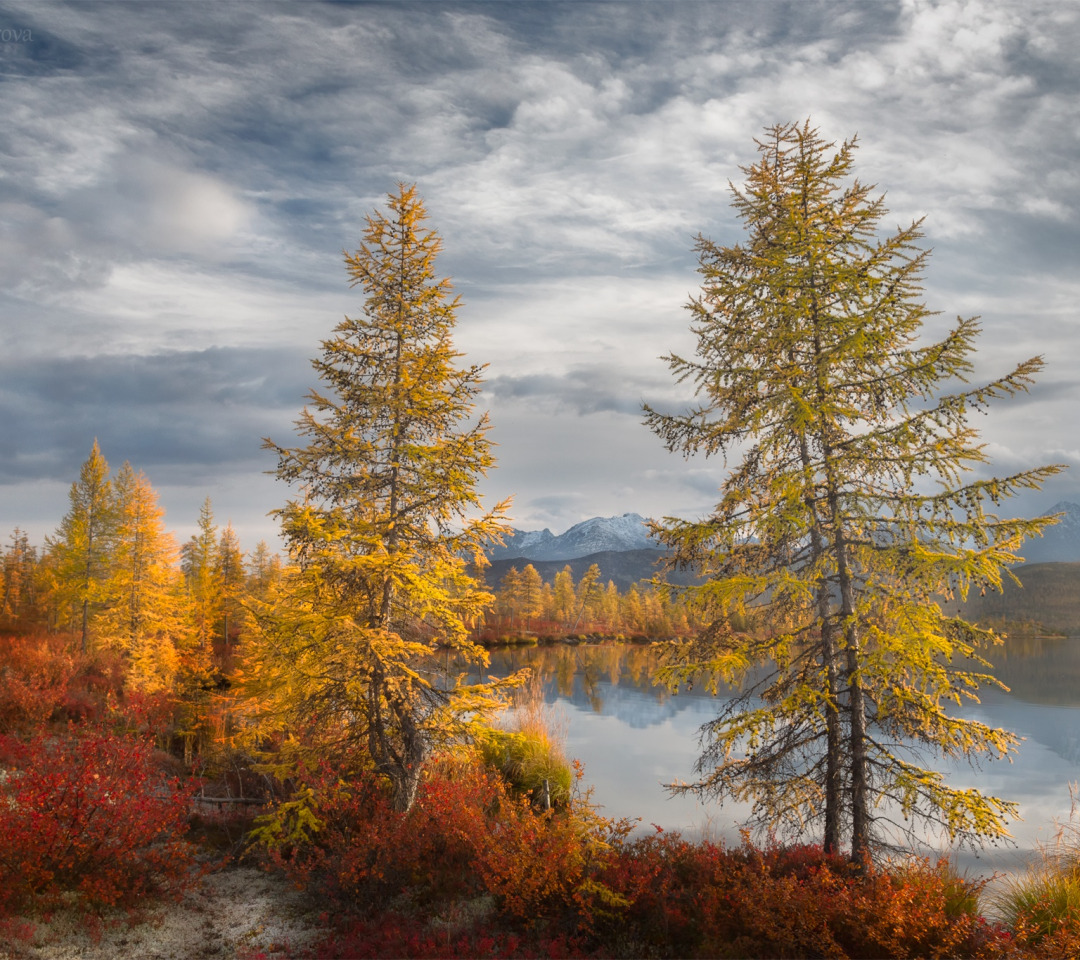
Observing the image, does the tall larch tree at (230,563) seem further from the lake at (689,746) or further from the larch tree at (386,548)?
the larch tree at (386,548)

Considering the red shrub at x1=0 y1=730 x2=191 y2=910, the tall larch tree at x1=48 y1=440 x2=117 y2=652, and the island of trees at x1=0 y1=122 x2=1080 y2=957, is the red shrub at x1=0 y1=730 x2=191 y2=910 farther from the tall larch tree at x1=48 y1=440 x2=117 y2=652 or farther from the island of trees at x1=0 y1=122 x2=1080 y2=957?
the tall larch tree at x1=48 y1=440 x2=117 y2=652

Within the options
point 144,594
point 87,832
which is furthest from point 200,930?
point 144,594

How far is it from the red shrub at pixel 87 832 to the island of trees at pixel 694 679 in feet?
0.12

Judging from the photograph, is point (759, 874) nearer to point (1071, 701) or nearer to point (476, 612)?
point (476, 612)

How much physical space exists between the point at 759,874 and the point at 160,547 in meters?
32.3

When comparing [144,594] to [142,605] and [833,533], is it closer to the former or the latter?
[142,605]

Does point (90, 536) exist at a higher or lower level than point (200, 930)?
higher

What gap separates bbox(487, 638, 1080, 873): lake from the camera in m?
15.8

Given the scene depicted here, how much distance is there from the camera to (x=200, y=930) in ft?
26.1

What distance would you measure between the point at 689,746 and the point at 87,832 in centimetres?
2104

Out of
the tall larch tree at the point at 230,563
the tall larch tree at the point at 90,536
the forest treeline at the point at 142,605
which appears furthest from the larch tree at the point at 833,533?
the tall larch tree at the point at 230,563

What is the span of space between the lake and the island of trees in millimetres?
2765

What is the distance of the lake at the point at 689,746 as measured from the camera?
1582 centimetres

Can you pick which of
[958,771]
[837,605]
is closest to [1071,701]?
[958,771]
